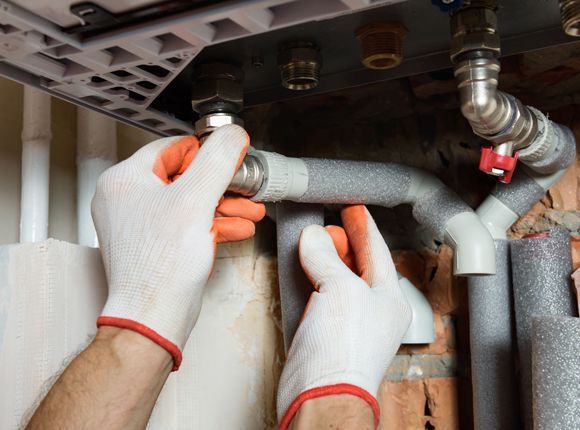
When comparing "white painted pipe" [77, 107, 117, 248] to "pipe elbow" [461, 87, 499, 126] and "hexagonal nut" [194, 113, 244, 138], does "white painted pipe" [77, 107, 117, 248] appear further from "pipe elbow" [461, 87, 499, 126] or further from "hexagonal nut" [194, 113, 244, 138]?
"pipe elbow" [461, 87, 499, 126]

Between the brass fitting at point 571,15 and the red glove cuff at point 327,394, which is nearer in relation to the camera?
the brass fitting at point 571,15

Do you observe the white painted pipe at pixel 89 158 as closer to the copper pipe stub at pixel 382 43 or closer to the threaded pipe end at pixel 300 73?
the threaded pipe end at pixel 300 73

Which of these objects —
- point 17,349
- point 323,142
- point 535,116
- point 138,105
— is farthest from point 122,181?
point 535,116

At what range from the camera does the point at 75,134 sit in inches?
43.0

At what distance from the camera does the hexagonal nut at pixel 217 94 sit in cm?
80

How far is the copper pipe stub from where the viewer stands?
0.70 metres

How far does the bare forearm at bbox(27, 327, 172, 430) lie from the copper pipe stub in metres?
0.40

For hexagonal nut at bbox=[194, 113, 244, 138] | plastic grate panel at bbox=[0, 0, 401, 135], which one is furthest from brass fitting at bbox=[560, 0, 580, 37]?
hexagonal nut at bbox=[194, 113, 244, 138]

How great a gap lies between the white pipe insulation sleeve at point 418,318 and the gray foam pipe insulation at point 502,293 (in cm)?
7

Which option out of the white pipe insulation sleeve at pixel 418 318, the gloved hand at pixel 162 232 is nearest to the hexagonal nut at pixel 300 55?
the gloved hand at pixel 162 232

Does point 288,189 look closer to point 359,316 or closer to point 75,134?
point 359,316

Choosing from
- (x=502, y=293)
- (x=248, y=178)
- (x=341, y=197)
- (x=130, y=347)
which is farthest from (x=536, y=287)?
(x=130, y=347)

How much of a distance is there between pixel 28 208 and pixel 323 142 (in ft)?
1.50

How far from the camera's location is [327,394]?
2.39 feet
